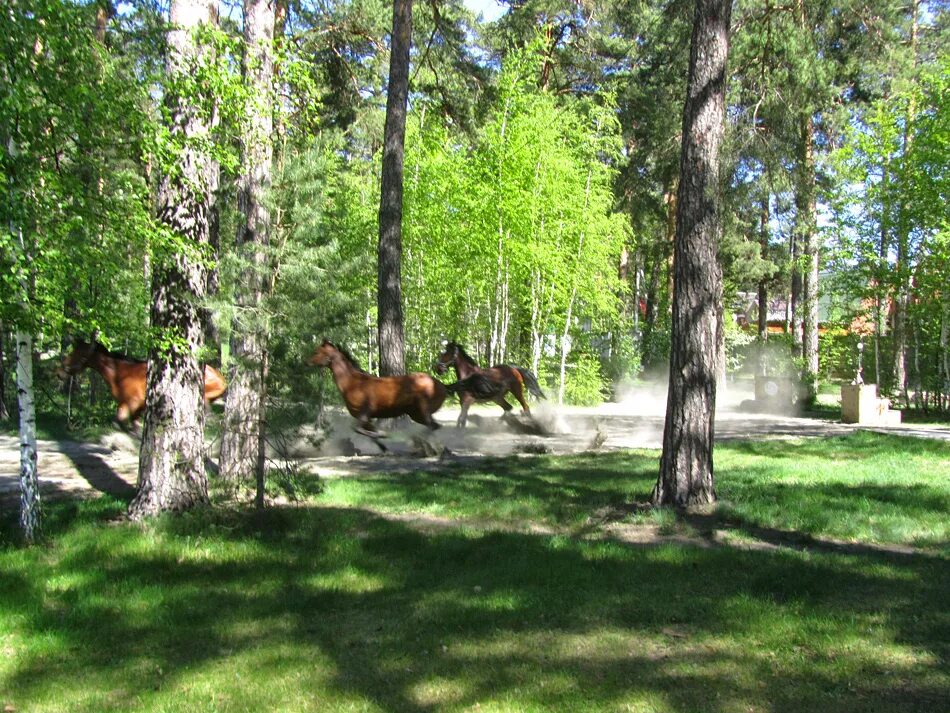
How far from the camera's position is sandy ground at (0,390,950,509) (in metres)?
10.3

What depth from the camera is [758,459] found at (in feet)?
40.2

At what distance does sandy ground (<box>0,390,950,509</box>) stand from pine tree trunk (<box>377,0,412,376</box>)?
155 centimetres

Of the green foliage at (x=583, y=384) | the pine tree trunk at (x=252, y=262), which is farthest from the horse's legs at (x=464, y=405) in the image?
the green foliage at (x=583, y=384)

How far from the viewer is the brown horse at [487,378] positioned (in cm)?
1577

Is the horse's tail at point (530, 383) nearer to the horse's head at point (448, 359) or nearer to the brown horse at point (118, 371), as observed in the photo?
the horse's head at point (448, 359)

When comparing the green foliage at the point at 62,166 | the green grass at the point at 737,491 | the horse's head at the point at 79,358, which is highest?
the green foliage at the point at 62,166

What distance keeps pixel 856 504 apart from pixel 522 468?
14.9 feet

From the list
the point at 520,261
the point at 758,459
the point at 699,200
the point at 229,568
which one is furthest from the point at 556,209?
the point at 229,568

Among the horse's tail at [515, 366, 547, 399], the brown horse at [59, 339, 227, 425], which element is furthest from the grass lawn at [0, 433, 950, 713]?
the horse's tail at [515, 366, 547, 399]

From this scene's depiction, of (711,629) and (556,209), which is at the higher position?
(556,209)

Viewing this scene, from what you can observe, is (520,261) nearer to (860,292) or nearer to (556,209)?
(556,209)

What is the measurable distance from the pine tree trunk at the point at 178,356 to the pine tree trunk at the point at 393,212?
24.5 feet

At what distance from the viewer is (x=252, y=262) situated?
7.48 m

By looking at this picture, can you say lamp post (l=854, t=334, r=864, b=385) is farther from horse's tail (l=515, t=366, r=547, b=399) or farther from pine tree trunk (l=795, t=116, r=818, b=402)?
horse's tail (l=515, t=366, r=547, b=399)
